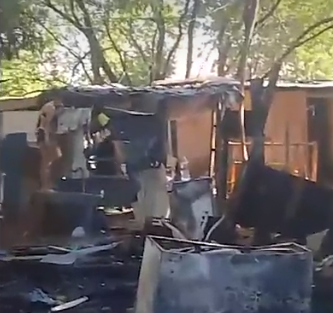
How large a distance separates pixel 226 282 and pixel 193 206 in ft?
0.57

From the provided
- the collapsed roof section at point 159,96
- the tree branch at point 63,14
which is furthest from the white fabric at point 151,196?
the tree branch at point 63,14

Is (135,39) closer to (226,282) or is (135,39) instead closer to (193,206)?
(193,206)

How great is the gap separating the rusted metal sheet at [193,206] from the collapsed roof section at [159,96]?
126mm

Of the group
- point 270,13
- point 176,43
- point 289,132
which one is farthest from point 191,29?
point 289,132

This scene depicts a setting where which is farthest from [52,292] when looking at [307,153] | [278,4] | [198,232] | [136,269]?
[278,4]

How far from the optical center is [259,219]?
1213 mm

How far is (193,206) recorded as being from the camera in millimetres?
1231

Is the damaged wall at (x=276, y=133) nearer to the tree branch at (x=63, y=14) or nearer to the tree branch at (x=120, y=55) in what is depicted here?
the tree branch at (x=120, y=55)

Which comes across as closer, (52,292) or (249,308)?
(249,308)

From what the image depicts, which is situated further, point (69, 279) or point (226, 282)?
point (69, 279)

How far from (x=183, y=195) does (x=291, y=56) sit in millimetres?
312

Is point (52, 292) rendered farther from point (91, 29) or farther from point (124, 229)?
point (91, 29)

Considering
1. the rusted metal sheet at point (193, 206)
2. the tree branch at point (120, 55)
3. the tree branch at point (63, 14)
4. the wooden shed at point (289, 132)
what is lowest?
the rusted metal sheet at point (193, 206)

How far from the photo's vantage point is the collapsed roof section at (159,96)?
119 cm
